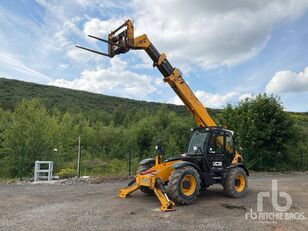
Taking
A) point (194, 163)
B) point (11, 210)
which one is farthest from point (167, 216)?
point (11, 210)

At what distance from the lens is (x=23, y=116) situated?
23766 mm

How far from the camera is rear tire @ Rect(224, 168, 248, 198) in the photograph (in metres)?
12.1

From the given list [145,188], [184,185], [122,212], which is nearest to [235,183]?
[184,185]

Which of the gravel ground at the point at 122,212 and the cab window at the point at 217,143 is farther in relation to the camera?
the cab window at the point at 217,143

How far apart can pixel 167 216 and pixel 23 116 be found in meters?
17.4

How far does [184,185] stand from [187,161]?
1.10m

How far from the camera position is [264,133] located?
2483 cm

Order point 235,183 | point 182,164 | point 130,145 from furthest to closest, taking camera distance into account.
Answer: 1. point 130,145
2. point 235,183
3. point 182,164

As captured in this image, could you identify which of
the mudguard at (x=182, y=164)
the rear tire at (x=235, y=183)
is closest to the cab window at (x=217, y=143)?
the rear tire at (x=235, y=183)

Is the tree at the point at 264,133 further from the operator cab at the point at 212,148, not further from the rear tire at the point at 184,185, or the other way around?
the rear tire at the point at 184,185

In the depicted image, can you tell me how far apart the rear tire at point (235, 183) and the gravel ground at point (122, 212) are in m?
0.32

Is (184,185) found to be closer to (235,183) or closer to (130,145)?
(235,183)

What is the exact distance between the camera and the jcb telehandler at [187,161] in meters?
10.7

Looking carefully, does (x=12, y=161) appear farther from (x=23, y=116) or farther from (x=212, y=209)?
(x=212, y=209)
